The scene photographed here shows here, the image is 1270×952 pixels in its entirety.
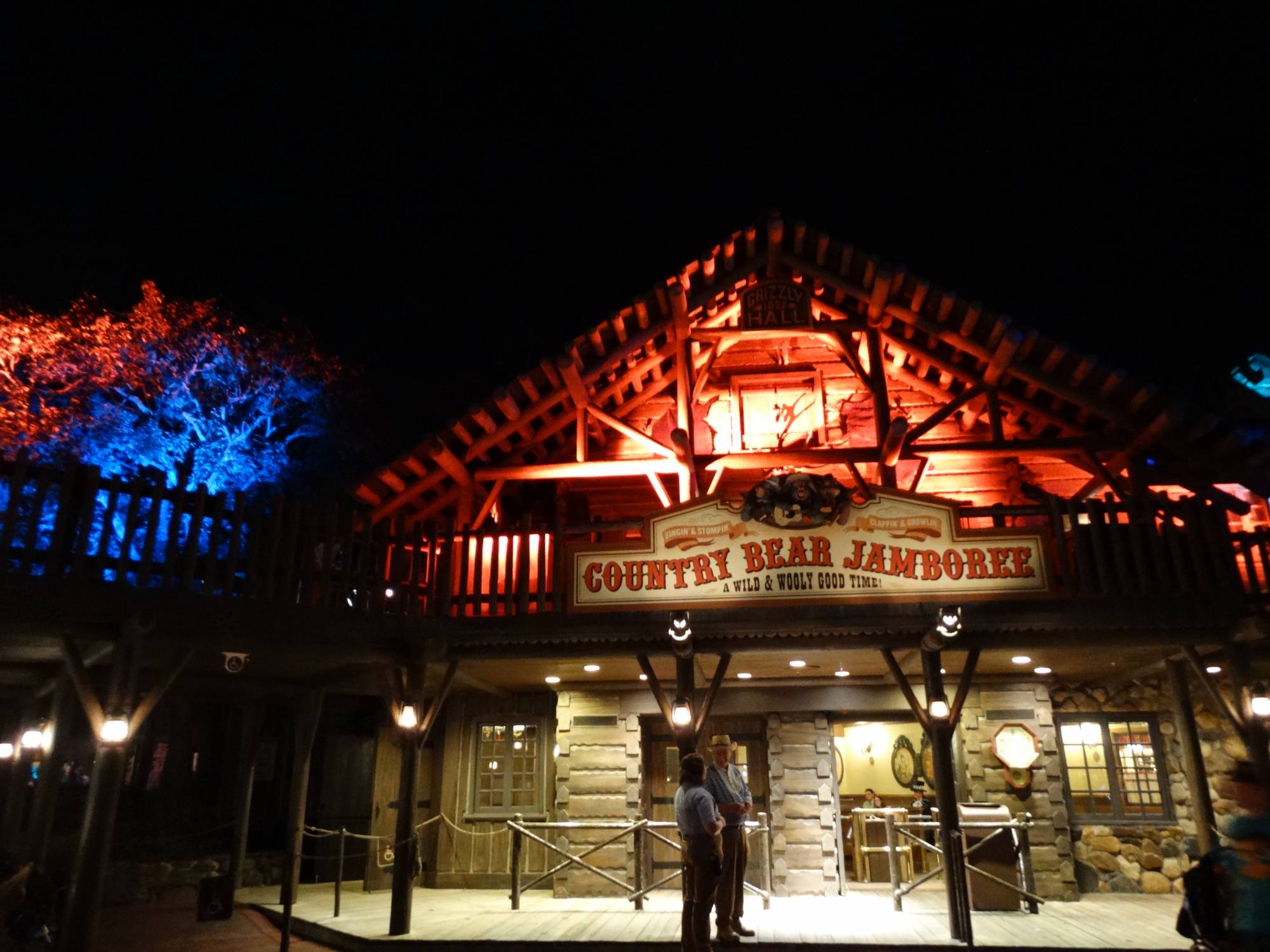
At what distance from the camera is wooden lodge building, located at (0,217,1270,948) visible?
993 centimetres

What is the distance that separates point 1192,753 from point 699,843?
22.6ft

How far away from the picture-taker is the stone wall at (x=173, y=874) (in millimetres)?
13406

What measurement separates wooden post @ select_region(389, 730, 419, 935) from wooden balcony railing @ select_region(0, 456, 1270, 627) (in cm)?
160

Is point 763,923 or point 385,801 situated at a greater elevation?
point 385,801

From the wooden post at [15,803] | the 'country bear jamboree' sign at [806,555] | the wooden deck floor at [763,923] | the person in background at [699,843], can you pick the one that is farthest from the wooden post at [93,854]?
the wooden post at [15,803]

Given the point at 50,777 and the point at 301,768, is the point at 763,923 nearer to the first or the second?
the point at 301,768

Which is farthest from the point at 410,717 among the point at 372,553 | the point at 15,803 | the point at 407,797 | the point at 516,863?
the point at 15,803

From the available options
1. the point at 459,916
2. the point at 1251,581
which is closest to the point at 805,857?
the point at 459,916

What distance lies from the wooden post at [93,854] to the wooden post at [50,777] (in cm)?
361

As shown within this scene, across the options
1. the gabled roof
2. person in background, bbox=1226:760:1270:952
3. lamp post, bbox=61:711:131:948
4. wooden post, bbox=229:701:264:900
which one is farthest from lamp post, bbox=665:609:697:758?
wooden post, bbox=229:701:264:900

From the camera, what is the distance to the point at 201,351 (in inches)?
1029

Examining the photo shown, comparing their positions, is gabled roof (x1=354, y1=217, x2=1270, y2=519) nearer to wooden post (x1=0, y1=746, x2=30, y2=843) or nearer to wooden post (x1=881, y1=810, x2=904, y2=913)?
wooden post (x1=881, y1=810, x2=904, y2=913)

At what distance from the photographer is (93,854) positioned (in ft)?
27.9

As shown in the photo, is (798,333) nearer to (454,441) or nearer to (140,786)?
(454,441)
